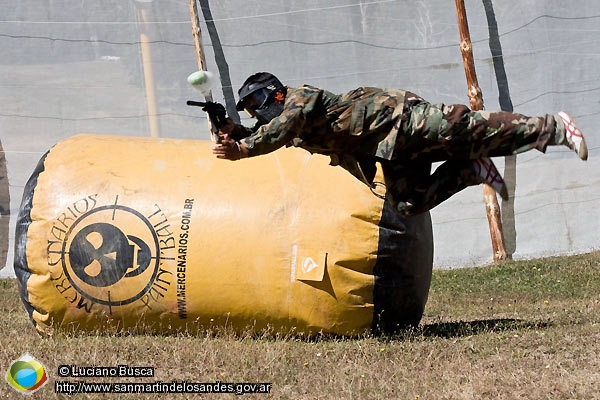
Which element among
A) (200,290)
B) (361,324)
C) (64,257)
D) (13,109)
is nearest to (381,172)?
(361,324)

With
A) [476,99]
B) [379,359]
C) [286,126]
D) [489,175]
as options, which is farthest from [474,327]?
[476,99]

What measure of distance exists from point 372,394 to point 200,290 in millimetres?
2009

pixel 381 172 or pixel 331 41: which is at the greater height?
pixel 331 41

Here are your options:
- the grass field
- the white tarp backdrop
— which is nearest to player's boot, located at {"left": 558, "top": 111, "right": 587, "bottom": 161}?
the grass field

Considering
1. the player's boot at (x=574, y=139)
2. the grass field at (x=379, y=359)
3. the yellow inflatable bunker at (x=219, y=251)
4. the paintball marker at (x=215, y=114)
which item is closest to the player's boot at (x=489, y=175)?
the player's boot at (x=574, y=139)

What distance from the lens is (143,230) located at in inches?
297

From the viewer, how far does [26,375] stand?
6473 millimetres

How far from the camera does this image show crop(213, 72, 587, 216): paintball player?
6.73 m

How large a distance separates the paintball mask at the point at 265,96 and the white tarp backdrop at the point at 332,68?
8232 mm

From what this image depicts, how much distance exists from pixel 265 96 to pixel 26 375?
9.05 feet

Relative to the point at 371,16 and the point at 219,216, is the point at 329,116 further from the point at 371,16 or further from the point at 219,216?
the point at 371,16

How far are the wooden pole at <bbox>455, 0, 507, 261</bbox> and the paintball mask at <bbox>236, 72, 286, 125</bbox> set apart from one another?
825 cm

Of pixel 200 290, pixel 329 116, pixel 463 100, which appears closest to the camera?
pixel 329 116

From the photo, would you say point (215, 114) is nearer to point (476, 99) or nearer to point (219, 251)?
point (219, 251)
